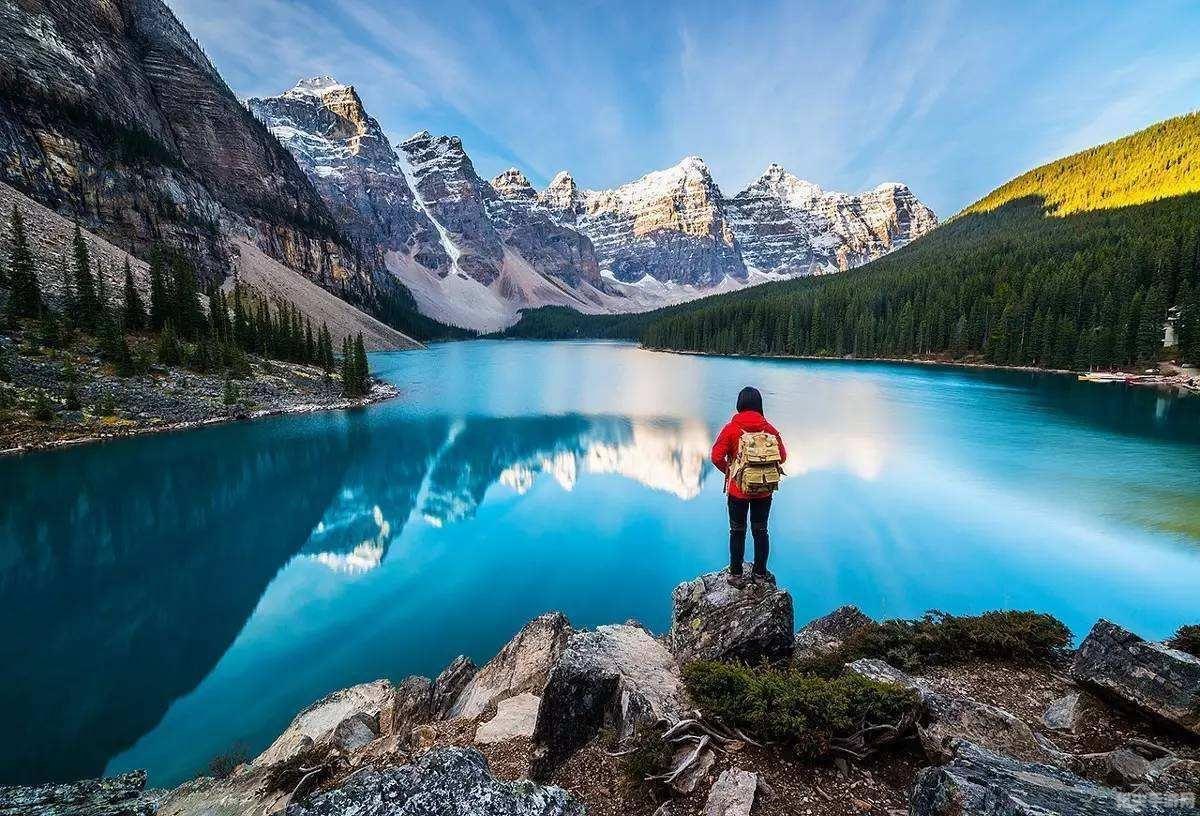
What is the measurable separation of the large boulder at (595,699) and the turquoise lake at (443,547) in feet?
21.7

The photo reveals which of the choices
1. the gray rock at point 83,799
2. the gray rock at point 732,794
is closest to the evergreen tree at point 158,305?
the gray rock at point 83,799

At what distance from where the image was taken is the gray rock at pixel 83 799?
4.47 meters

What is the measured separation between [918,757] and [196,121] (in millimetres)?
144851

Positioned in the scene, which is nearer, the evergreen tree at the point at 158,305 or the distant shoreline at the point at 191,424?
the distant shoreline at the point at 191,424

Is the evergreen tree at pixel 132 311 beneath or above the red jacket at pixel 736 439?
above

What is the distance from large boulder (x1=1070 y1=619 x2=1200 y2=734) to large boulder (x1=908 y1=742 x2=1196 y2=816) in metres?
2.04

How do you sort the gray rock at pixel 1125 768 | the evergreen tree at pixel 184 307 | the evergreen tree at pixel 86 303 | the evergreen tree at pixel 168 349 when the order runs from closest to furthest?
the gray rock at pixel 1125 768 → the evergreen tree at pixel 86 303 → the evergreen tree at pixel 168 349 → the evergreen tree at pixel 184 307

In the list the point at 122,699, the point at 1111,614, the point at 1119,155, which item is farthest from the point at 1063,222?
the point at 122,699

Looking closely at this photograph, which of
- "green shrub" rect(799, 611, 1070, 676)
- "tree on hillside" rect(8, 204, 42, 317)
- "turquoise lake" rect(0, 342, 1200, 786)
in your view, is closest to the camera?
"green shrub" rect(799, 611, 1070, 676)

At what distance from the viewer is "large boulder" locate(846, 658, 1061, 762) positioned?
390 centimetres

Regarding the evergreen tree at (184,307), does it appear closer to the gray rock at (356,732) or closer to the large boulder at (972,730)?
the gray rock at (356,732)

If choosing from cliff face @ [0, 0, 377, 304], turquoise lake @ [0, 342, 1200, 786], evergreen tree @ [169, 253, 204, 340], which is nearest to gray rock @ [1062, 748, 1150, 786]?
turquoise lake @ [0, 342, 1200, 786]

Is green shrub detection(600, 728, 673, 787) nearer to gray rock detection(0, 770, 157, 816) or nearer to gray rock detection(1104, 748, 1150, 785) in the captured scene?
gray rock detection(1104, 748, 1150, 785)

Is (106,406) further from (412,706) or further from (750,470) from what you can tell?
(750,470)
